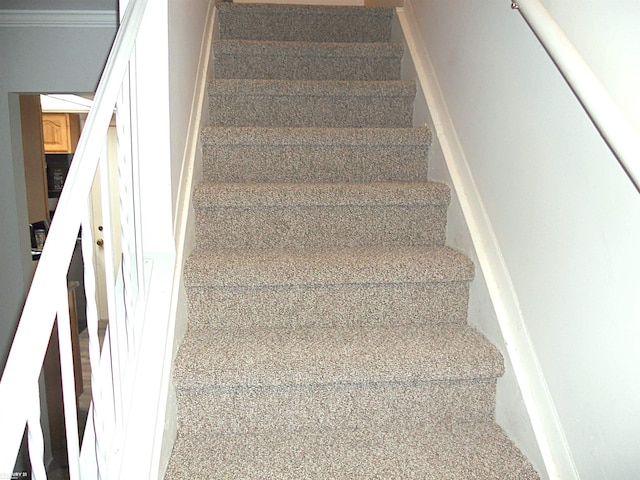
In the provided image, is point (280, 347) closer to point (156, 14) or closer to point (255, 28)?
point (156, 14)

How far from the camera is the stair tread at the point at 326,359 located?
1.28 metres

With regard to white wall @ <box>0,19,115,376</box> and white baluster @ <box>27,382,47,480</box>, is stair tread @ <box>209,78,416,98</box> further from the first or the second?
white baluster @ <box>27,382,47,480</box>

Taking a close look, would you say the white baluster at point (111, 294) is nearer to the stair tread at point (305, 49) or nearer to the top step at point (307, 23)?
the stair tread at point (305, 49)

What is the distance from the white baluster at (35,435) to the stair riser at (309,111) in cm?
157

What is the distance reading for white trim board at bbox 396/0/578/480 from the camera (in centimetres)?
118

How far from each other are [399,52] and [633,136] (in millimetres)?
1594

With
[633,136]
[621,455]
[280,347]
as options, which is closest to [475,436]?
[621,455]

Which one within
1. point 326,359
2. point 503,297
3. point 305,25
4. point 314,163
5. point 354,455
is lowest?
point 354,455

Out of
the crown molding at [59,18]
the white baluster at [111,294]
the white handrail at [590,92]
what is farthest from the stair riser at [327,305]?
the crown molding at [59,18]

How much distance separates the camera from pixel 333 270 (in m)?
1.50

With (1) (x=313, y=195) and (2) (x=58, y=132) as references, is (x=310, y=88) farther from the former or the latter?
(2) (x=58, y=132)

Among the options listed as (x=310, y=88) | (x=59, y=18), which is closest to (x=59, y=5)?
(x=59, y=18)

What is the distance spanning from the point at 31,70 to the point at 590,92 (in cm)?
259

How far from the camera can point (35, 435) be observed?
Answer: 64cm
